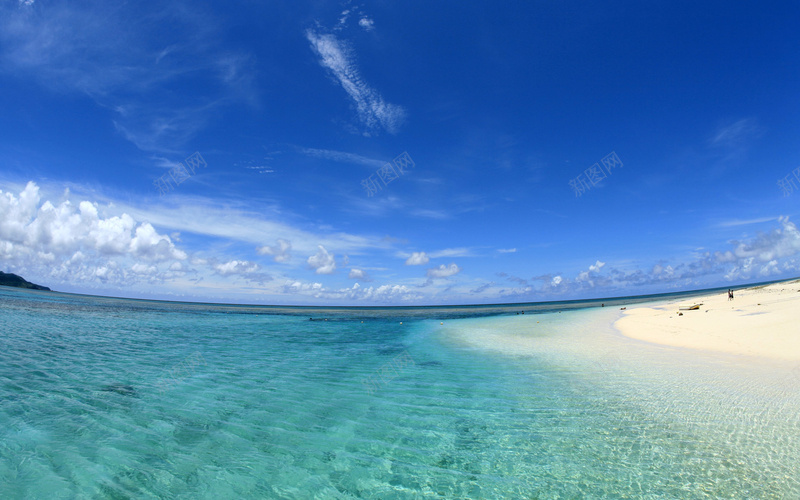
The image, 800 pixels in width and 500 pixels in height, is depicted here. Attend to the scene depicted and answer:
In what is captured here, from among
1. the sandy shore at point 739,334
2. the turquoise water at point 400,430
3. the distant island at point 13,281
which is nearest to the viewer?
the turquoise water at point 400,430

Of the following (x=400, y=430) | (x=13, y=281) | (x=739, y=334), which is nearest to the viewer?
(x=400, y=430)

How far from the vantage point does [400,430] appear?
808cm

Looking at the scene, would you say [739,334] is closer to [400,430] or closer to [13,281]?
[400,430]

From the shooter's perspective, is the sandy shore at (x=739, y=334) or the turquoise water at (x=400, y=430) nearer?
the turquoise water at (x=400, y=430)

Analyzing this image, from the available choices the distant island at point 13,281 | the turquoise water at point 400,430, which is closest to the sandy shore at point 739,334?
the turquoise water at point 400,430

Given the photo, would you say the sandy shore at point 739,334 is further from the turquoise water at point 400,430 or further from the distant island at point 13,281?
the distant island at point 13,281

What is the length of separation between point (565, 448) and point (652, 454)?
5.24 ft

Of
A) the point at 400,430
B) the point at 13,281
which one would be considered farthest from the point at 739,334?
the point at 13,281

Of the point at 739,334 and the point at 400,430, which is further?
the point at 739,334

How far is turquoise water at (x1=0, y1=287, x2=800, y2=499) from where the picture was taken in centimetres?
555

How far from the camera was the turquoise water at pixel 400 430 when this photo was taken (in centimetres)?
555

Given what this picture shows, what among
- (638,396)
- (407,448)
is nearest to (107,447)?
(407,448)

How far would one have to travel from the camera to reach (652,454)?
6.38 metres

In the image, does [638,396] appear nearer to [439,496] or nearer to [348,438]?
[439,496]
